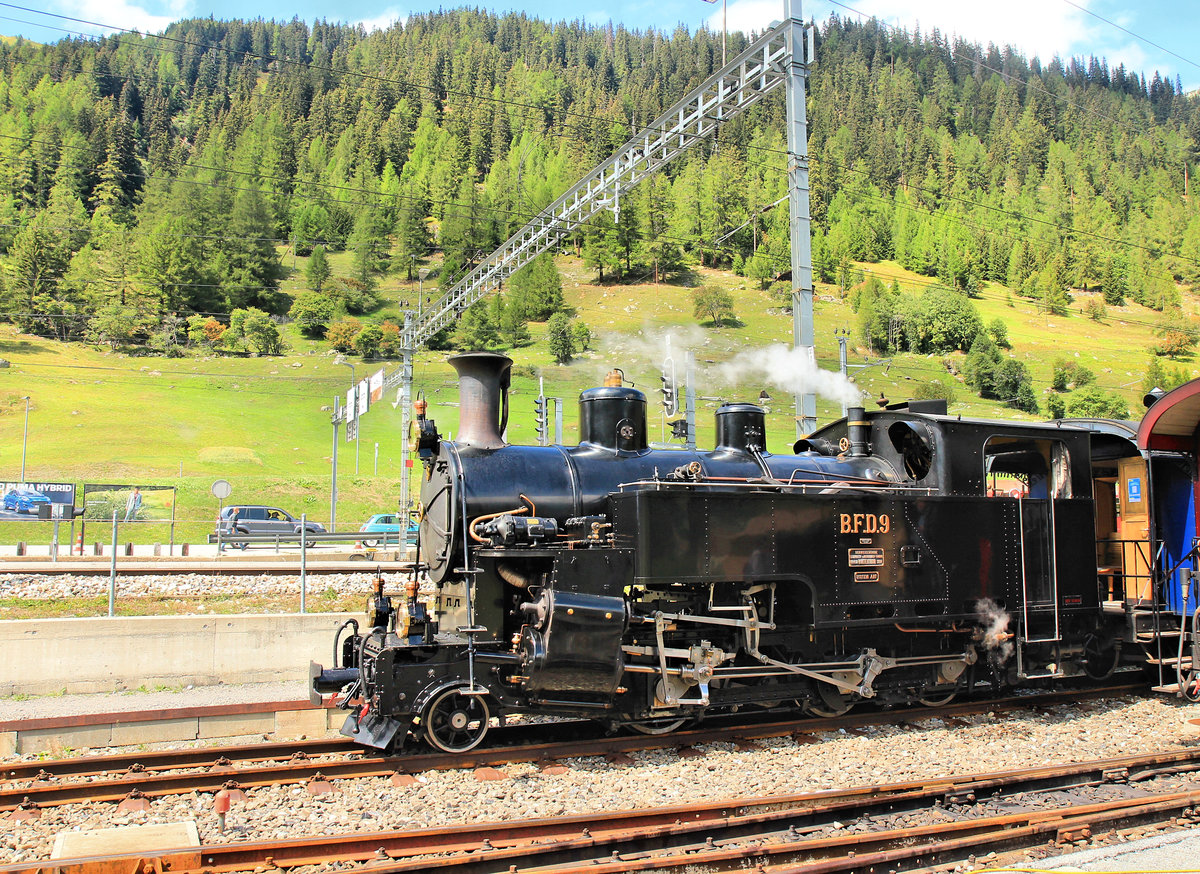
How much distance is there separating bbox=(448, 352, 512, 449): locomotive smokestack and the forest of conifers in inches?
3185

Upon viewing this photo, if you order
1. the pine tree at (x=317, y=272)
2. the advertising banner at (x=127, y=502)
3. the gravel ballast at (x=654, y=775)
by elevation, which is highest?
the pine tree at (x=317, y=272)

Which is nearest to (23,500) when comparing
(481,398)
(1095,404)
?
(481,398)

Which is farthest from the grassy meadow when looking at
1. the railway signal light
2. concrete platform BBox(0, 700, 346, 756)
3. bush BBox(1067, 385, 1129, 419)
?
concrete platform BBox(0, 700, 346, 756)

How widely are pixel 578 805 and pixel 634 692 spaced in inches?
74.5

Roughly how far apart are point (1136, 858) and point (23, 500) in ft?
82.8

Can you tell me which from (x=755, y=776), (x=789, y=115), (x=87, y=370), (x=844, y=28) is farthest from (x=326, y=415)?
(x=844, y=28)

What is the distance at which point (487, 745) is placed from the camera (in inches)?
304

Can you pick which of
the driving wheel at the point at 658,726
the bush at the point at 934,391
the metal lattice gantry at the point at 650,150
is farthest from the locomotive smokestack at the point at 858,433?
the bush at the point at 934,391

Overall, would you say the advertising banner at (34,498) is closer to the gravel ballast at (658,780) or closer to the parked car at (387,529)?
the parked car at (387,529)

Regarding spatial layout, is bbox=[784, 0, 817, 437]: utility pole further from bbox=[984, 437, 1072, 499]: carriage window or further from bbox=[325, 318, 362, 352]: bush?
bbox=[325, 318, 362, 352]: bush

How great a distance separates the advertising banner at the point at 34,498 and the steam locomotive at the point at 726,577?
691 inches

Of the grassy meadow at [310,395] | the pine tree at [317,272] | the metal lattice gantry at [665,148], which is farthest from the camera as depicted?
the pine tree at [317,272]

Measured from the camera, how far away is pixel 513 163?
14338 cm

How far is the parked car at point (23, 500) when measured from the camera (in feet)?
71.3
